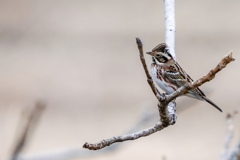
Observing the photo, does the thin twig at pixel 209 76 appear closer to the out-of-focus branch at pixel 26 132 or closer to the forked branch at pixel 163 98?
the forked branch at pixel 163 98

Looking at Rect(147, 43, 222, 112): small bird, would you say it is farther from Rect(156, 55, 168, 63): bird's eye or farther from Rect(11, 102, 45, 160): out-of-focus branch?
Rect(11, 102, 45, 160): out-of-focus branch

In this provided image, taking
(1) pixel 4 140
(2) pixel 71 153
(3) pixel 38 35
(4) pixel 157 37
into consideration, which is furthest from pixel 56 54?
(2) pixel 71 153

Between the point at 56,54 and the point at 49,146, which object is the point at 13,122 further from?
the point at 56,54

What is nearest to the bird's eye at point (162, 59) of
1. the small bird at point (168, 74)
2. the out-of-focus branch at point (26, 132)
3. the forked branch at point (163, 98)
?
the small bird at point (168, 74)

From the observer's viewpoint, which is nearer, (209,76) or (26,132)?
(209,76)

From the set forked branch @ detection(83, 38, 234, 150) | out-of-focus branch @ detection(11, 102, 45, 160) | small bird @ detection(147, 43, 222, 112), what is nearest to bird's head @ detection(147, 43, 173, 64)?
small bird @ detection(147, 43, 222, 112)

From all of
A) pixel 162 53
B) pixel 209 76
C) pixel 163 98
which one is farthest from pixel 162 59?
pixel 209 76

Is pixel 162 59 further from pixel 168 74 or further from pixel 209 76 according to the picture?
pixel 209 76

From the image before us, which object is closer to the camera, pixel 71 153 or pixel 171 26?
pixel 71 153
